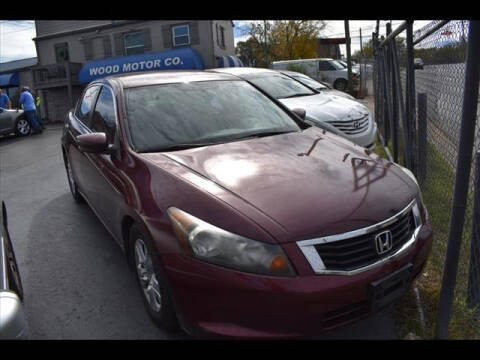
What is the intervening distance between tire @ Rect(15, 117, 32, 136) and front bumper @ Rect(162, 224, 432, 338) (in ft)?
46.6

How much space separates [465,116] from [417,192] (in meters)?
0.66

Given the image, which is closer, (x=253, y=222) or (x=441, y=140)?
(x=253, y=222)

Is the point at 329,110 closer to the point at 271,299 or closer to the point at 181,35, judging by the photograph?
the point at 271,299

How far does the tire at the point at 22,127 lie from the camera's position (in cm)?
1423

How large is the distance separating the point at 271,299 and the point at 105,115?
91.4 inches

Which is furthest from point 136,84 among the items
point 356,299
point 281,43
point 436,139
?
point 281,43

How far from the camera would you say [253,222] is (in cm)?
203

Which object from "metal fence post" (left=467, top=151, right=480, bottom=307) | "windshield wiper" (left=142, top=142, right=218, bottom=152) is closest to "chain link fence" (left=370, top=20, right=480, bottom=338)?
"metal fence post" (left=467, top=151, right=480, bottom=307)

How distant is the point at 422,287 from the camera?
9.52 ft

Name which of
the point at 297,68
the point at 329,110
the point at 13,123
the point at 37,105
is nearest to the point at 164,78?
the point at 329,110

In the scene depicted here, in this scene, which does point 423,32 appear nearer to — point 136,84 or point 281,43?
point 136,84

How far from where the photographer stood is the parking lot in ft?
8.70

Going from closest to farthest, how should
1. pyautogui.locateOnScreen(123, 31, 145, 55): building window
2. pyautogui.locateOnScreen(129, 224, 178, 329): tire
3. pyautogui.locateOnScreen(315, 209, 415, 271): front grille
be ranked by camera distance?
pyautogui.locateOnScreen(315, 209, 415, 271): front grille < pyautogui.locateOnScreen(129, 224, 178, 329): tire < pyautogui.locateOnScreen(123, 31, 145, 55): building window

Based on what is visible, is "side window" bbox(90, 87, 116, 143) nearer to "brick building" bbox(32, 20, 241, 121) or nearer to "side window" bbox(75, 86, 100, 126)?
"side window" bbox(75, 86, 100, 126)
